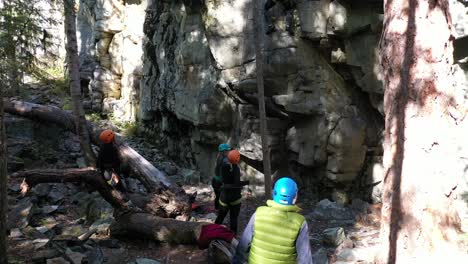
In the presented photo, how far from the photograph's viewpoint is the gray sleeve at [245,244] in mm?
3748

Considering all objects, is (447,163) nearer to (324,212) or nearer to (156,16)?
(324,212)

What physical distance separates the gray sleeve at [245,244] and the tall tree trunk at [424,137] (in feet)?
4.50

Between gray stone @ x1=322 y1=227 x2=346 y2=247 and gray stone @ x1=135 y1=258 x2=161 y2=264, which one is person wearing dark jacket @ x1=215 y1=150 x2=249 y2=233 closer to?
gray stone @ x1=135 y1=258 x2=161 y2=264

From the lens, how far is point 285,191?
11.6 ft

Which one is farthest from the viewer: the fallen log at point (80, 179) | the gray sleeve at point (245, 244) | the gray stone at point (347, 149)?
the gray stone at point (347, 149)

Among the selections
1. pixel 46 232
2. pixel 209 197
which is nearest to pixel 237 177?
pixel 46 232

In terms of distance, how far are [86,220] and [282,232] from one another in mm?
7369

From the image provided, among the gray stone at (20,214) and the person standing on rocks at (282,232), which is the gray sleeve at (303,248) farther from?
the gray stone at (20,214)

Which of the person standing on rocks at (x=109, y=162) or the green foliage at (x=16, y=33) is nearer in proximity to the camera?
the green foliage at (x=16, y=33)

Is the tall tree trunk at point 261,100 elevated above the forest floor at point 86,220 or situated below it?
above

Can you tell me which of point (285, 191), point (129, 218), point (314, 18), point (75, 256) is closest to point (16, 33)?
point (129, 218)

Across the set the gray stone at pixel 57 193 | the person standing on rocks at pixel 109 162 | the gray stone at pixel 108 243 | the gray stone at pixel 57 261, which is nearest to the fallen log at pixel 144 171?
the person standing on rocks at pixel 109 162

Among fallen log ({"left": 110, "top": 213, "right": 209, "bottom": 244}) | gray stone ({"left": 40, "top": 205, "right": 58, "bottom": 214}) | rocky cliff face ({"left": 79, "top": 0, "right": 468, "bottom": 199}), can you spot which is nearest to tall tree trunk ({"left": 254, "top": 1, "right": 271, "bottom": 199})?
rocky cliff face ({"left": 79, "top": 0, "right": 468, "bottom": 199})

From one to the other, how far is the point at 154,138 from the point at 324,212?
11642mm
